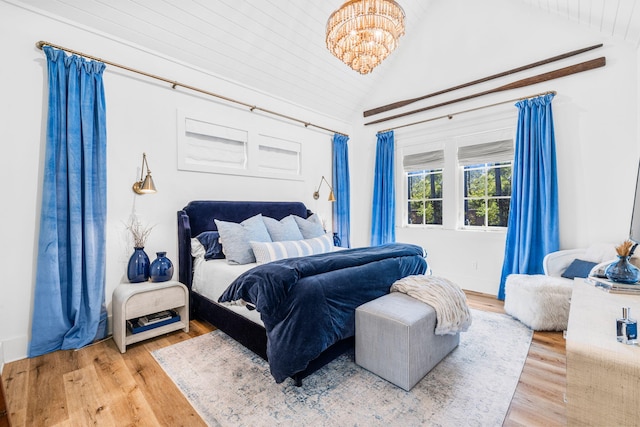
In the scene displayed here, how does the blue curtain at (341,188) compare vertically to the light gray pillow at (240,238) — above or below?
above

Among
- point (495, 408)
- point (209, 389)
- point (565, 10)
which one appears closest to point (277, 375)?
point (209, 389)

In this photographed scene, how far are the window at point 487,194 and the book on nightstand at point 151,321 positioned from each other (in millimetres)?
3903

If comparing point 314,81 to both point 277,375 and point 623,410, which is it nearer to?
point 277,375

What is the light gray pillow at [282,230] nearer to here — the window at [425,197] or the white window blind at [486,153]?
the window at [425,197]

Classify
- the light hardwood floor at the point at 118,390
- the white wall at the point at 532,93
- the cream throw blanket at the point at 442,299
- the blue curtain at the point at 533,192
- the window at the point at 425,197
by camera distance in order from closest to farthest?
1. the light hardwood floor at the point at 118,390
2. the cream throw blanket at the point at 442,299
3. the white wall at the point at 532,93
4. the blue curtain at the point at 533,192
5. the window at the point at 425,197

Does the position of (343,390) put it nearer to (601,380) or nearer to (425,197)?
(601,380)

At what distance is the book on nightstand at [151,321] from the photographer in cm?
244

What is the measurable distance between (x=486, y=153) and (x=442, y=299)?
2633 mm

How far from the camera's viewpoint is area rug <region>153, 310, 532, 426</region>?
1.58m

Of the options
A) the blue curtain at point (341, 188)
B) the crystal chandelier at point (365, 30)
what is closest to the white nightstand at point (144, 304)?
the crystal chandelier at point (365, 30)

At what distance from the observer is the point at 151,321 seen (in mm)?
2510

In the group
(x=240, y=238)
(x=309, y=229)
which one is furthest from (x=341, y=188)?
(x=240, y=238)

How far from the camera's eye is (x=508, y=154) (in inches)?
145

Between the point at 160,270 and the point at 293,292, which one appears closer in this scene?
A: the point at 293,292
